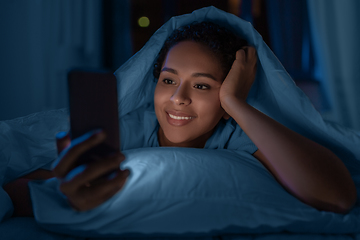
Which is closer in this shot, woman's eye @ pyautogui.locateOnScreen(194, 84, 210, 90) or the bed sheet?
the bed sheet

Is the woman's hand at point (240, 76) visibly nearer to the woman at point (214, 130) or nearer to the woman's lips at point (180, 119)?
the woman at point (214, 130)

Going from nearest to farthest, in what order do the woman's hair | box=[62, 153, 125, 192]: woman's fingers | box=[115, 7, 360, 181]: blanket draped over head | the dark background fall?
box=[62, 153, 125, 192]: woman's fingers, box=[115, 7, 360, 181]: blanket draped over head, the woman's hair, the dark background

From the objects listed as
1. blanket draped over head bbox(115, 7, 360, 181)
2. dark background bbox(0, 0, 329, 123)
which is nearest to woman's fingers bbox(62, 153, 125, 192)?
blanket draped over head bbox(115, 7, 360, 181)

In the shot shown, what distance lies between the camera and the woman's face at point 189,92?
781 millimetres

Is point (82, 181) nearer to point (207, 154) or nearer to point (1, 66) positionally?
point (207, 154)

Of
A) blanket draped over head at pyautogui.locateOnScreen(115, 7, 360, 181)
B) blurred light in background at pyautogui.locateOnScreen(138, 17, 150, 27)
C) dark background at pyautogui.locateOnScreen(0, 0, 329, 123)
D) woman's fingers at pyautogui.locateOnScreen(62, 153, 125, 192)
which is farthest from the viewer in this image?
blurred light in background at pyautogui.locateOnScreen(138, 17, 150, 27)

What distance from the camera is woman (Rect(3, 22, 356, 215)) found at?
0.45 m

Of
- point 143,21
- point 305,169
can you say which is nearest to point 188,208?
A: point 305,169

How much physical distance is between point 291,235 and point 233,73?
0.52 m

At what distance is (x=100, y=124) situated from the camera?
0.47m

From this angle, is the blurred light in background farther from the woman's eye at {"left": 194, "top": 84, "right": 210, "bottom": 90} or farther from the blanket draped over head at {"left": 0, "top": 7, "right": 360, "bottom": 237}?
the blanket draped over head at {"left": 0, "top": 7, "right": 360, "bottom": 237}

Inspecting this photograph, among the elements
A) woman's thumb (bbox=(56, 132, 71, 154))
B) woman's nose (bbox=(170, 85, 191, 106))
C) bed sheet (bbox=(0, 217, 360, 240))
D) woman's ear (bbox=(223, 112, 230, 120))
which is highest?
woman's nose (bbox=(170, 85, 191, 106))

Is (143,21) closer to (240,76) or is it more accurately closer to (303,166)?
(240,76)

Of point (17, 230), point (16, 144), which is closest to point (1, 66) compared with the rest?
point (16, 144)
